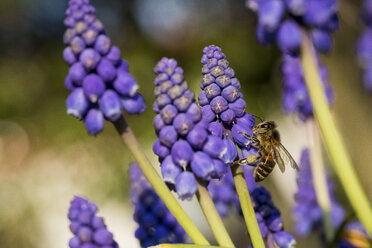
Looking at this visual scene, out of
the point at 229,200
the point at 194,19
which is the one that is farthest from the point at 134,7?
the point at 229,200

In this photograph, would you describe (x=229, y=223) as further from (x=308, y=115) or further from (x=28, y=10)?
(x=28, y=10)

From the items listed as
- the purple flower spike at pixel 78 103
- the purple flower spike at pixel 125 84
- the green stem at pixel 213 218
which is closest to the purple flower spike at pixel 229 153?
the green stem at pixel 213 218

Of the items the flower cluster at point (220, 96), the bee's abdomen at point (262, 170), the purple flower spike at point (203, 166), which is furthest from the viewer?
the bee's abdomen at point (262, 170)

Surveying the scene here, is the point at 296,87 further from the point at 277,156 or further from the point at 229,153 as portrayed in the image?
the point at 229,153

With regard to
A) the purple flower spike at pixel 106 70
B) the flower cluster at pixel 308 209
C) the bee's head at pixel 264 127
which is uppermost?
the purple flower spike at pixel 106 70

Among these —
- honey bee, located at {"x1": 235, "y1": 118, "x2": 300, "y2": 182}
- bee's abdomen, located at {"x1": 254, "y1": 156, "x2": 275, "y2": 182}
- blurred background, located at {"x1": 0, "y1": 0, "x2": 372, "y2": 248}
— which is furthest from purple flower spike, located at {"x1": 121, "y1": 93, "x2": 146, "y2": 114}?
blurred background, located at {"x1": 0, "y1": 0, "x2": 372, "y2": 248}

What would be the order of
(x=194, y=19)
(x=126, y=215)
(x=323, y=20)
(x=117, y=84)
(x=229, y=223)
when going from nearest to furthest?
1. (x=323, y=20)
2. (x=117, y=84)
3. (x=229, y=223)
4. (x=126, y=215)
5. (x=194, y=19)

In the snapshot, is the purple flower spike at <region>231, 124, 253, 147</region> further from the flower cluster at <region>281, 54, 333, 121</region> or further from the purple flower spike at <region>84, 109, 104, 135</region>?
the flower cluster at <region>281, 54, 333, 121</region>

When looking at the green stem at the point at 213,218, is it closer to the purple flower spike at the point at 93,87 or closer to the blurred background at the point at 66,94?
the purple flower spike at the point at 93,87
